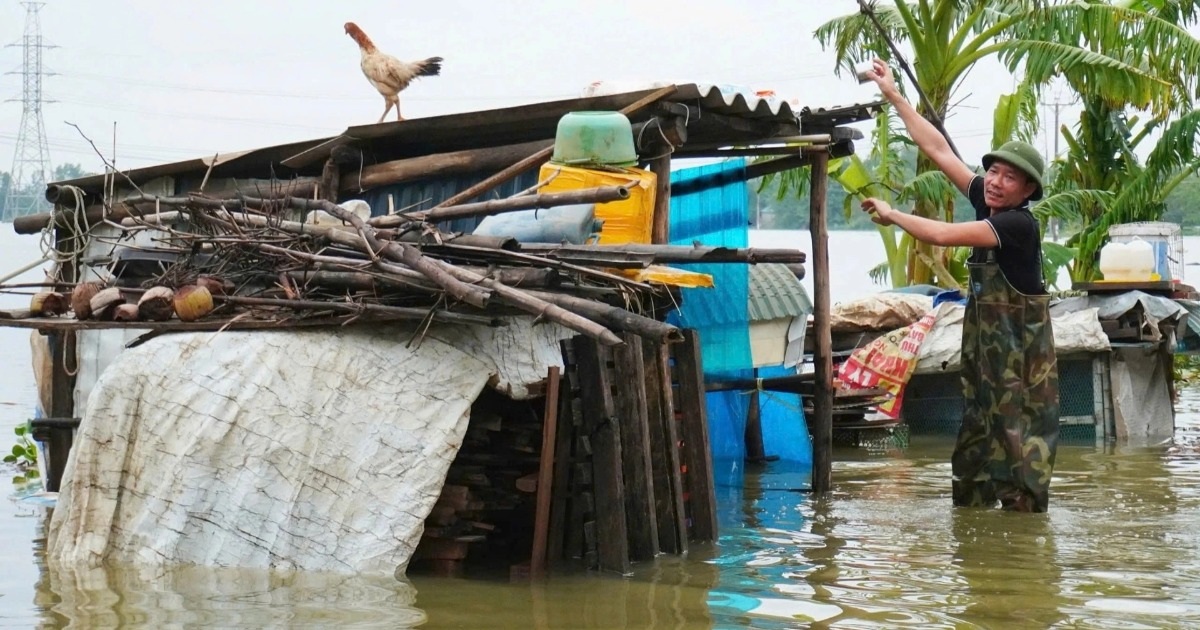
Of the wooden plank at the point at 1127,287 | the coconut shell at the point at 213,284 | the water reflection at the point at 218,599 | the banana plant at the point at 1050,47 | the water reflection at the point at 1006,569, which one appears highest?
the banana plant at the point at 1050,47

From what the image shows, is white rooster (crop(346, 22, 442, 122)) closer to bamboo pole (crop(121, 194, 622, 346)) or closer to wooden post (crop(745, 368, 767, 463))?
bamboo pole (crop(121, 194, 622, 346))

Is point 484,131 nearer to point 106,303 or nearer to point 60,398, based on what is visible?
point 106,303

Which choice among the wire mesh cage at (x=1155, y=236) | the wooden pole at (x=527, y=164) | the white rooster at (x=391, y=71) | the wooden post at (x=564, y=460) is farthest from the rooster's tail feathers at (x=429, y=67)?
the wire mesh cage at (x=1155, y=236)

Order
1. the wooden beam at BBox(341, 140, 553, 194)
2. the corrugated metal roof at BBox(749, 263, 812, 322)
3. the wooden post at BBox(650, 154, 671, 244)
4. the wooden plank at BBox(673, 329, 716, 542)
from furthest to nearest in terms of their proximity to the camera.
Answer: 1. the corrugated metal roof at BBox(749, 263, 812, 322)
2. the wooden beam at BBox(341, 140, 553, 194)
3. the wooden post at BBox(650, 154, 671, 244)
4. the wooden plank at BBox(673, 329, 716, 542)

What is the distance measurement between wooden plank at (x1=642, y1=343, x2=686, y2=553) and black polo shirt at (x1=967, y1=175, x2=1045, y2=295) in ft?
6.69

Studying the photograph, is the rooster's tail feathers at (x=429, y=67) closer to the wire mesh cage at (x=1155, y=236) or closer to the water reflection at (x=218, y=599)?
the water reflection at (x=218, y=599)

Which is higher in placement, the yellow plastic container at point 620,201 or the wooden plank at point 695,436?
the yellow plastic container at point 620,201

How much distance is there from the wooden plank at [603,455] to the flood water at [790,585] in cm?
16

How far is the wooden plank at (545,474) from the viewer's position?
20.5ft

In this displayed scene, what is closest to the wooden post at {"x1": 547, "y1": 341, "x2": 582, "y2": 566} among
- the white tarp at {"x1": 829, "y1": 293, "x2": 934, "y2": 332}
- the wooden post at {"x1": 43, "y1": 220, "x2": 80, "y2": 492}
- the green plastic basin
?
the green plastic basin

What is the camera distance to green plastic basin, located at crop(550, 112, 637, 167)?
723 cm

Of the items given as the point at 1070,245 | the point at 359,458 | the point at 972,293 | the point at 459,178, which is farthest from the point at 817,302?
the point at 1070,245

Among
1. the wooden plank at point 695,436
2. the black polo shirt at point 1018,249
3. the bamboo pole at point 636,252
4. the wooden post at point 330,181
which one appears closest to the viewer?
the bamboo pole at point 636,252

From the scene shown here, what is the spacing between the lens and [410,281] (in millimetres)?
6031
